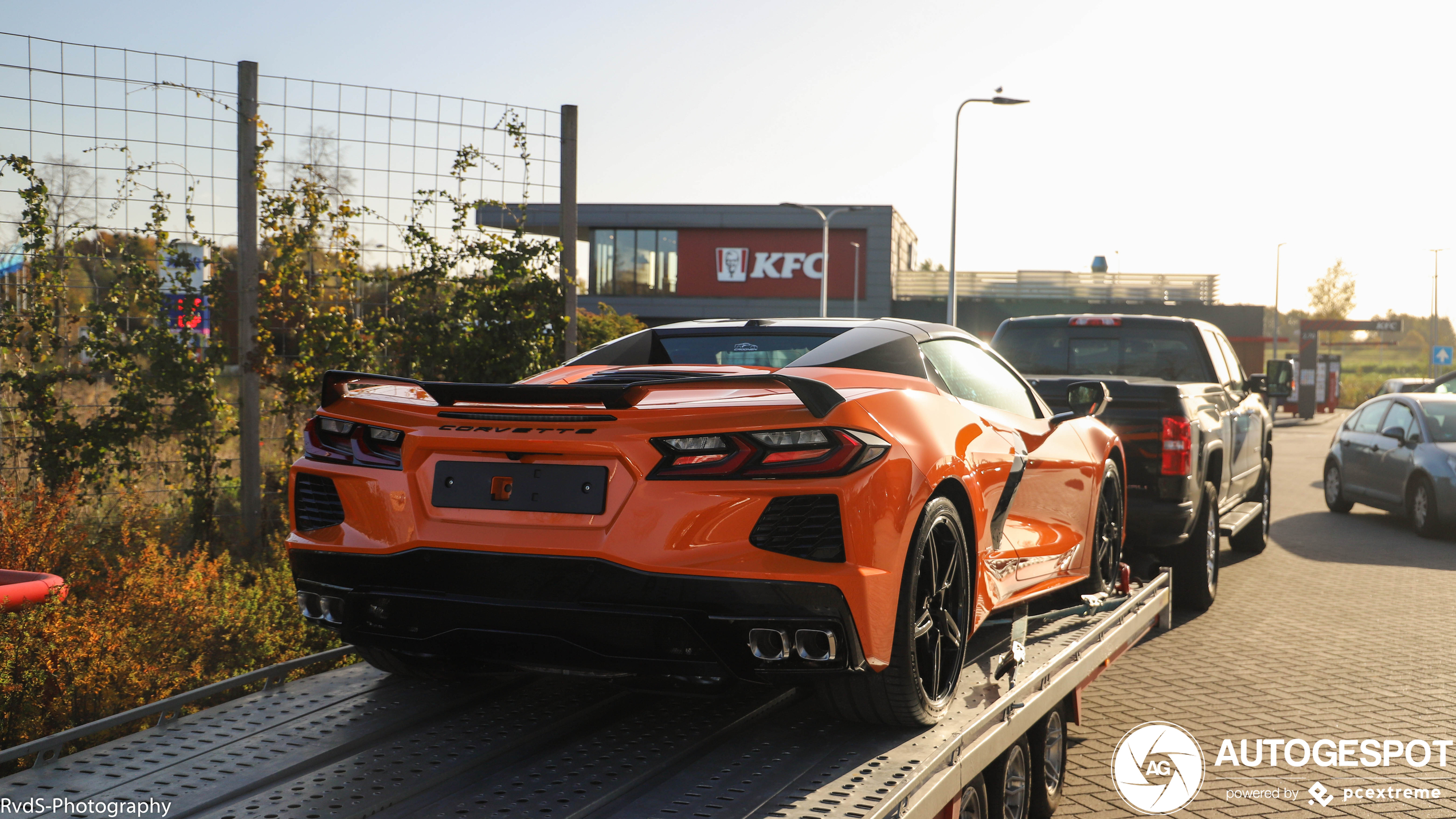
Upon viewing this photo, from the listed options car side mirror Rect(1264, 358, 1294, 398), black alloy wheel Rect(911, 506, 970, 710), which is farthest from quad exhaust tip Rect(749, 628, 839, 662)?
car side mirror Rect(1264, 358, 1294, 398)

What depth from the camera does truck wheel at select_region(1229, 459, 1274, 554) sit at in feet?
36.9

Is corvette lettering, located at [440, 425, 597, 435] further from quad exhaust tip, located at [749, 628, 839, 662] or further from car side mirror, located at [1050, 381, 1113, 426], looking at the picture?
car side mirror, located at [1050, 381, 1113, 426]

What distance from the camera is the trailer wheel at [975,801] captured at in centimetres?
347

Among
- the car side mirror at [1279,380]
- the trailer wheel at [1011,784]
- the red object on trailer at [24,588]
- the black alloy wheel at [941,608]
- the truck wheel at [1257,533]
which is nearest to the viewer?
the black alloy wheel at [941,608]

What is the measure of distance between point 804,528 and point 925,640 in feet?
2.63

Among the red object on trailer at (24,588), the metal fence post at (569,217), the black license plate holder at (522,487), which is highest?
the metal fence post at (569,217)

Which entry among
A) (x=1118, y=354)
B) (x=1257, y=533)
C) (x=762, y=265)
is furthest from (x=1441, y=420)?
(x=762, y=265)

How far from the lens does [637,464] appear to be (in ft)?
10.1

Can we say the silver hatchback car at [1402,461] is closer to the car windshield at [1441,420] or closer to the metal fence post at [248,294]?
the car windshield at [1441,420]

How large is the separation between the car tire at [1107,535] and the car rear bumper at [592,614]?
9.92ft

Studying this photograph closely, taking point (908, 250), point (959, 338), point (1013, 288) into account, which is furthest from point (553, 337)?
point (908, 250)

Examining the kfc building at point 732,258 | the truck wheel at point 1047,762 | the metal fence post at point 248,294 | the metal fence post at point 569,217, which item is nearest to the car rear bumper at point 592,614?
the truck wheel at point 1047,762

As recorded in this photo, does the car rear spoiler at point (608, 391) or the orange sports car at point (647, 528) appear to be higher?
→ the car rear spoiler at point (608, 391)

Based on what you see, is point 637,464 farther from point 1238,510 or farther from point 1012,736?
point 1238,510
